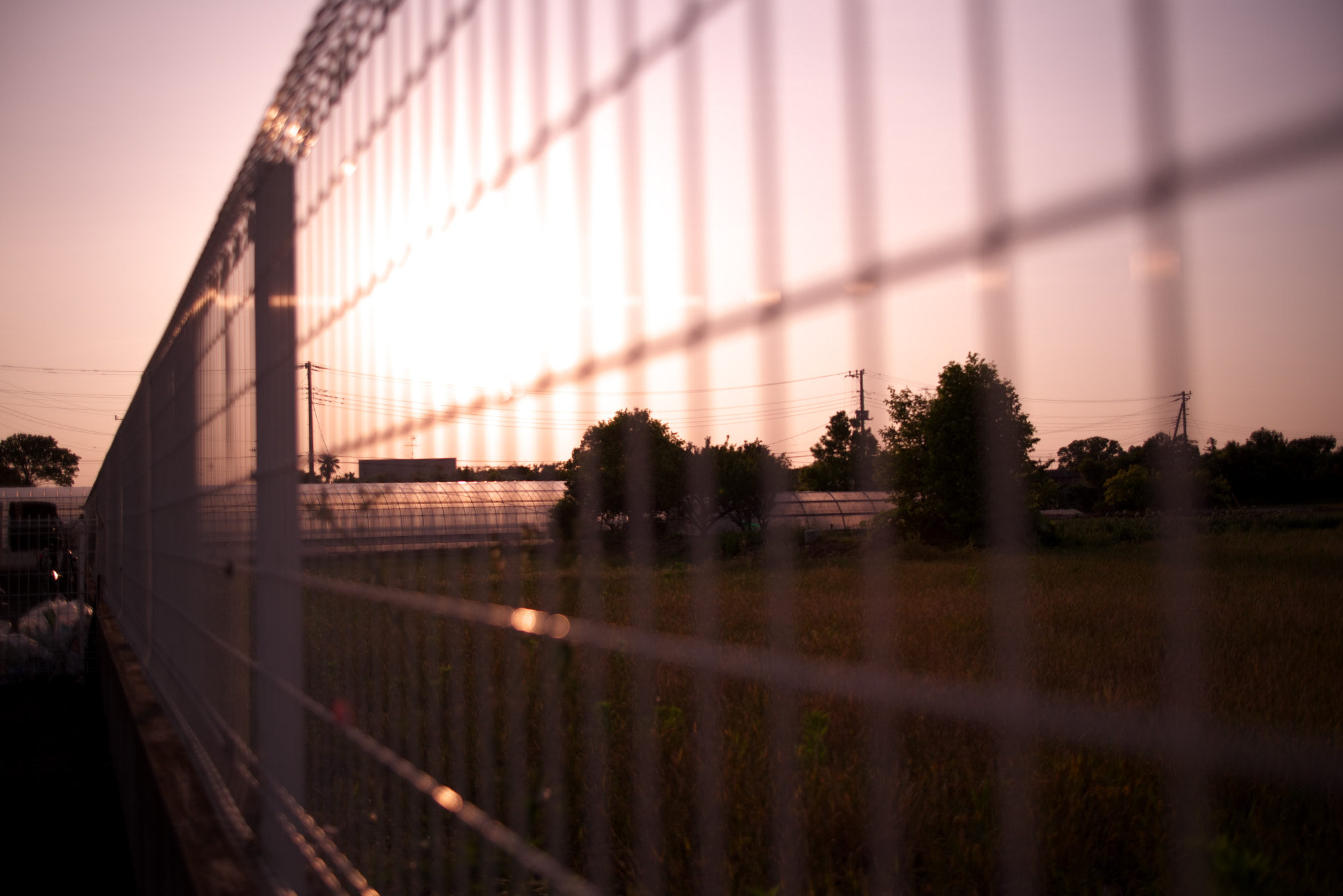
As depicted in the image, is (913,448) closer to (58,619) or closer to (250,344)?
(250,344)

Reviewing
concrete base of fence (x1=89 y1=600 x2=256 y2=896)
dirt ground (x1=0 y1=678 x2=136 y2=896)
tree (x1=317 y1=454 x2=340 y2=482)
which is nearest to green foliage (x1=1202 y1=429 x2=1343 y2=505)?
tree (x1=317 y1=454 x2=340 y2=482)

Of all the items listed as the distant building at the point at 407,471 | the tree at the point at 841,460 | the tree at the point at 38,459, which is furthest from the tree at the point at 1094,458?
the tree at the point at 38,459

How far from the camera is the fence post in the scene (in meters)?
2.08

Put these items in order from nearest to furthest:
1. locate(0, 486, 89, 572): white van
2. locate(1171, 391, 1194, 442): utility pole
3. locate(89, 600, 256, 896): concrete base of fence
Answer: locate(1171, 391, 1194, 442): utility pole → locate(89, 600, 256, 896): concrete base of fence → locate(0, 486, 89, 572): white van

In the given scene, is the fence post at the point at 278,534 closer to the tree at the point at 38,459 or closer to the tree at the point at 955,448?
the tree at the point at 955,448

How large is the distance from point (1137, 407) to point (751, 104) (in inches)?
16.7

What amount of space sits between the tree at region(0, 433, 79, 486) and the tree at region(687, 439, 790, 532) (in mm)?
83565

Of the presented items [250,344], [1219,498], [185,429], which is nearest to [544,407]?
[1219,498]

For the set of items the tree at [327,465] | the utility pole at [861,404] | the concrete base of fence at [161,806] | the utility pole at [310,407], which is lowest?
the concrete base of fence at [161,806]

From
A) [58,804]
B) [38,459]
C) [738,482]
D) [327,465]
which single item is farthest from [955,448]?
[38,459]

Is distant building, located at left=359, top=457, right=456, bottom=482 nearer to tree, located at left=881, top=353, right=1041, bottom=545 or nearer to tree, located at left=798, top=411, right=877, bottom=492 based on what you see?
tree, located at left=798, top=411, right=877, bottom=492

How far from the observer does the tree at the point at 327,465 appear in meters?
2.02

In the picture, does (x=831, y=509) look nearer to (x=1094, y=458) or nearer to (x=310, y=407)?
(x=1094, y=458)

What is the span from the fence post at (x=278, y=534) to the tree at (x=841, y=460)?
1471 mm
